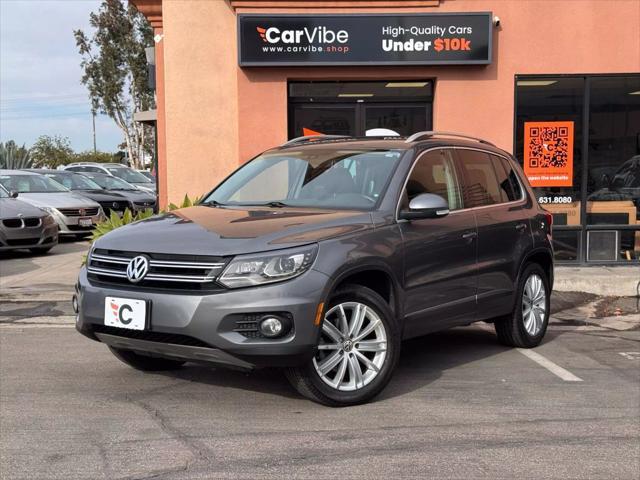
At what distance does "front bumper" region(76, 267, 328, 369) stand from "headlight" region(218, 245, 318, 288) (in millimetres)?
45

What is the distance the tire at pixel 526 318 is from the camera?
640cm


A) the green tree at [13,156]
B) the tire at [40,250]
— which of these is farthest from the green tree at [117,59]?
the tire at [40,250]

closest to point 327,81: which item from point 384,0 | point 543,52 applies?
point 384,0

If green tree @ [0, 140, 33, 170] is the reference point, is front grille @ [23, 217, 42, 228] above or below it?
below

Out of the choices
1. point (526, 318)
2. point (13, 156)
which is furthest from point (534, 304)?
point (13, 156)

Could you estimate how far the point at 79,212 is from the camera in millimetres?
16031

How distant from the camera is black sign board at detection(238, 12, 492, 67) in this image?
10.4 metres

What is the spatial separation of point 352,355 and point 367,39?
269 inches

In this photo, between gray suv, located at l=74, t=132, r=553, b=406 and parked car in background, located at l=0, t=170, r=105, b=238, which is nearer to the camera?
gray suv, located at l=74, t=132, r=553, b=406

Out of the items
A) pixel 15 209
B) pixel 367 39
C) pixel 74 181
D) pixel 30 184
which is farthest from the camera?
pixel 74 181

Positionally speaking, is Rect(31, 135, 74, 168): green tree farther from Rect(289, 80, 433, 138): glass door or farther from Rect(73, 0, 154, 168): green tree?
Rect(289, 80, 433, 138): glass door

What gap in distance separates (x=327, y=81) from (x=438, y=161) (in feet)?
18.3

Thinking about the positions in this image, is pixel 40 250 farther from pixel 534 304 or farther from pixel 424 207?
pixel 424 207

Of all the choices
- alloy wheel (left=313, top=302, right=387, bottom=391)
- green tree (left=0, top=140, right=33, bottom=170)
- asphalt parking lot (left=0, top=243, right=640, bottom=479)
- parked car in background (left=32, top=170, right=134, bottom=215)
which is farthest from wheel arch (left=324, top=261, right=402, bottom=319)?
green tree (left=0, top=140, right=33, bottom=170)
